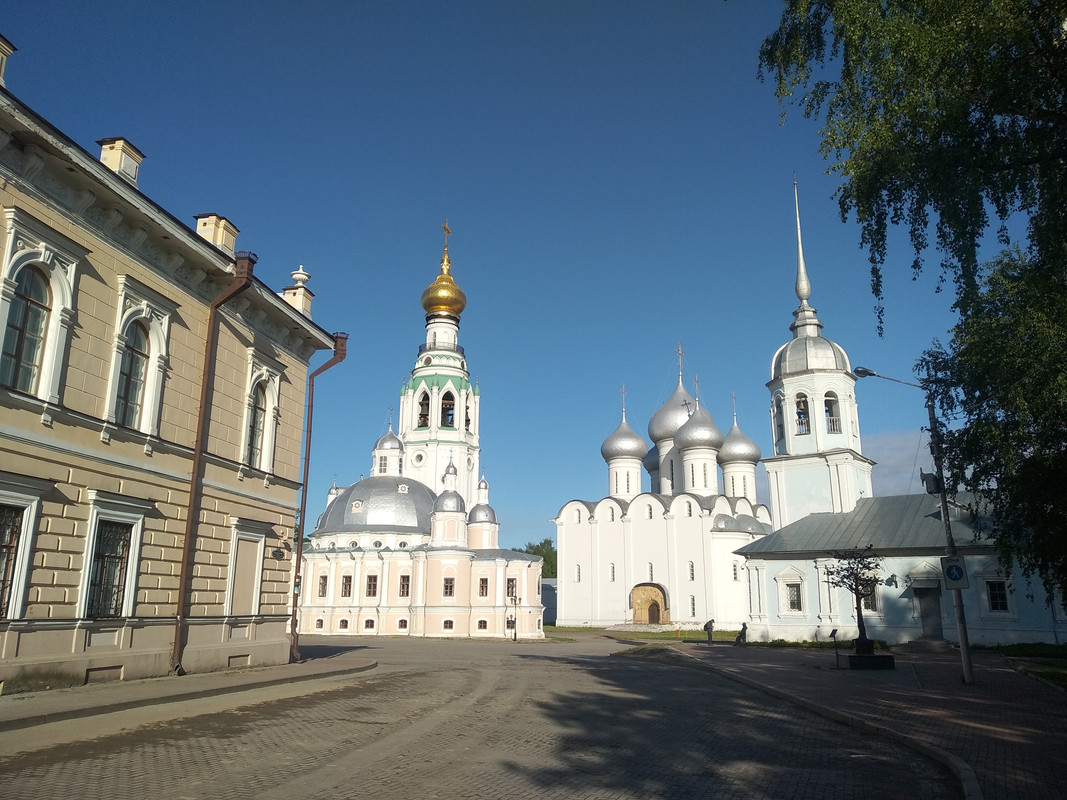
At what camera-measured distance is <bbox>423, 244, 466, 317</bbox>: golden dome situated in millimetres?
61250

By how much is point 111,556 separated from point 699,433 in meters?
46.5

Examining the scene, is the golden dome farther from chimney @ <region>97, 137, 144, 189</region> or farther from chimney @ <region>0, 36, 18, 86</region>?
chimney @ <region>0, 36, 18, 86</region>

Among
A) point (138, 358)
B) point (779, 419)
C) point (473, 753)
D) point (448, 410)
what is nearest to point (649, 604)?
point (779, 419)

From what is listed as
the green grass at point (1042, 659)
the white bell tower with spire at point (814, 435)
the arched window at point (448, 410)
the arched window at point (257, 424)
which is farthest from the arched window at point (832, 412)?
the arched window at point (448, 410)

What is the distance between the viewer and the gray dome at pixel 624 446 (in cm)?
5906

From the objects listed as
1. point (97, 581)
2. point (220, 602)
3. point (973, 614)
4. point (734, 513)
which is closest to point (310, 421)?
point (220, 602)

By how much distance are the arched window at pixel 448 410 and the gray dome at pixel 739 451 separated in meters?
19.7

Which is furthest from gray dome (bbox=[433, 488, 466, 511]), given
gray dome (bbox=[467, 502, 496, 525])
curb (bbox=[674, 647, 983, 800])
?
curb (bbox=[674, 647, 983, 800])

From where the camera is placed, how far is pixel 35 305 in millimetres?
12102

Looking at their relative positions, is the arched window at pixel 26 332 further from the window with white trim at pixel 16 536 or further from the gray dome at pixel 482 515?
the gray dome at pixel 482 515

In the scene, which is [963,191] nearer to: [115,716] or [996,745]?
[996,745]

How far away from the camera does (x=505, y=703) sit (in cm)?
1309

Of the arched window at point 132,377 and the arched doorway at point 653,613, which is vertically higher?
the arched window at point 132,377

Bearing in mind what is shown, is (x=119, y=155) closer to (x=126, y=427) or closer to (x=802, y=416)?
(x=126, y=427)
